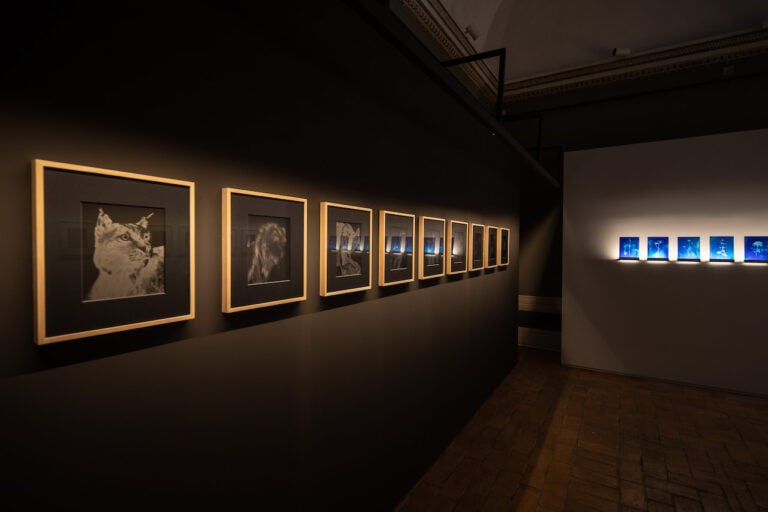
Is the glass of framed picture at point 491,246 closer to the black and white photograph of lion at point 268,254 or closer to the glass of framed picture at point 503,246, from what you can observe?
the glass of framed picture at point 503,246

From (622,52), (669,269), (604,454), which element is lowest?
(604,454)

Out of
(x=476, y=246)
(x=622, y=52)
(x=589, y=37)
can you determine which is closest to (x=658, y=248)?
(x=622, y=52)

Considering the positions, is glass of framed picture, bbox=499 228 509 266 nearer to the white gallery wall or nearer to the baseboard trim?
the white gallery wall

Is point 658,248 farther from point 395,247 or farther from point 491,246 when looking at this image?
point 395,247

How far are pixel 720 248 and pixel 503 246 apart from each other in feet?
9.98

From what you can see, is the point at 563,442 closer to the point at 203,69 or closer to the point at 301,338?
the point at 301,338

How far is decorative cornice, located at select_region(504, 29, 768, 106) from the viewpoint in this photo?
5473 millimetres

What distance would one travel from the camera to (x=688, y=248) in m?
5.53

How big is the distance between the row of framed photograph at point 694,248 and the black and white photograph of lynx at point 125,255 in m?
6.48

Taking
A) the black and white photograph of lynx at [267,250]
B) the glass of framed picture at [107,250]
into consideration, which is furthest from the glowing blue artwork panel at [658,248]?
the glass of framed picture at [107,250]

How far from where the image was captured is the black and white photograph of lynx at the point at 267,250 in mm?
1631

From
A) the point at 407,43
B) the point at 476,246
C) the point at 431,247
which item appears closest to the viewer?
the point at 407,43

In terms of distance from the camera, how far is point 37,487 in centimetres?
107

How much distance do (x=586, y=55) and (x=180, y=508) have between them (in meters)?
7.79
